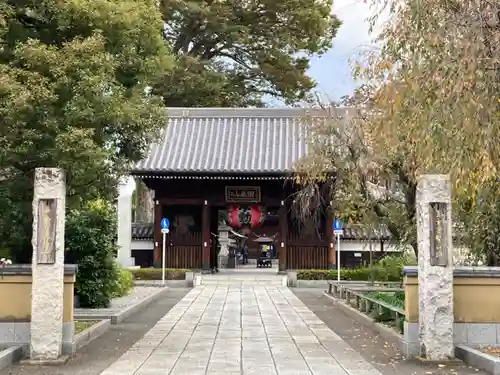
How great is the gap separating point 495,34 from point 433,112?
113 cm

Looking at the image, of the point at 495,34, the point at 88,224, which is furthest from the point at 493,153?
the point at 88,224

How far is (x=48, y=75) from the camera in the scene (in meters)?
8.72

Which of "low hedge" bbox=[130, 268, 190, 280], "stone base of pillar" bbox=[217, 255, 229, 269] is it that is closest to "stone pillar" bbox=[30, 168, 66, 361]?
"low hedge" bbox=[130, 268, 190, 280]

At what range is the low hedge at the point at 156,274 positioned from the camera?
22.8 m

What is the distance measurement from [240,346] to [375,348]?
2100mm

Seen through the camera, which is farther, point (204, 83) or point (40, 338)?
point (204, 83)

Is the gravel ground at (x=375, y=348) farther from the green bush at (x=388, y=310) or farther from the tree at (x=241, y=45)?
the tree at (x=241, y=45)

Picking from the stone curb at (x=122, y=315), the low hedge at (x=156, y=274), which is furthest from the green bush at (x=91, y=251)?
the low hedge at (x=156, y=274)

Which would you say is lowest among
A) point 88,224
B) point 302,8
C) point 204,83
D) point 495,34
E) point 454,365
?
point 454,365

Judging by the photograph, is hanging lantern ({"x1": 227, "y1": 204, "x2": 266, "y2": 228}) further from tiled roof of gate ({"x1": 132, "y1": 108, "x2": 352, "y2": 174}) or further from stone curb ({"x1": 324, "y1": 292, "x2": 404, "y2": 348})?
stone curb ({"x1": 324, "y1": 292, "x2": 404, "y2": 348})

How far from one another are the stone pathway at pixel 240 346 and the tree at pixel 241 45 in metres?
17.3

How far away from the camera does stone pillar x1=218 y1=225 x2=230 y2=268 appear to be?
1387 inches

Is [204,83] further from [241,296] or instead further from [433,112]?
[433,112]

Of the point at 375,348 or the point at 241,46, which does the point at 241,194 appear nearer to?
the point at 241,46
